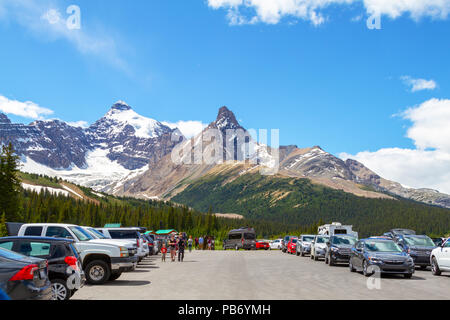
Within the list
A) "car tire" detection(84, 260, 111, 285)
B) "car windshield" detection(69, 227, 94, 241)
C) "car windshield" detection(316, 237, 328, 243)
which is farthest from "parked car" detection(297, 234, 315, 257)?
"car tire" detection(84, 260, 111, 285)

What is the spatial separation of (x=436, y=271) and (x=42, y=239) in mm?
18095

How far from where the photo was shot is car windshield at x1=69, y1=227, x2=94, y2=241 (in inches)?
698

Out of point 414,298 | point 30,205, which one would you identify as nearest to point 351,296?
point 414,298

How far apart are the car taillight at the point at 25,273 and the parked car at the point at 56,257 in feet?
10.6

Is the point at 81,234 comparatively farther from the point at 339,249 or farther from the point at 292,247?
the point at 292,247

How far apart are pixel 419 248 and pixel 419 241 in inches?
51.1

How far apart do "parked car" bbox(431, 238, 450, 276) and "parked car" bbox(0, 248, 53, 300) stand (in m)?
17.8

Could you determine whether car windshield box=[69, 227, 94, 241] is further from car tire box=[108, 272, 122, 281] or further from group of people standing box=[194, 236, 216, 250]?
group of people standing box=[194, 236, 216, 250]

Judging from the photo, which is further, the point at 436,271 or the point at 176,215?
the point at 176,215

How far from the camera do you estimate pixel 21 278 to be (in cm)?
891

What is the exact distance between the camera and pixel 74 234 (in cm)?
1748
